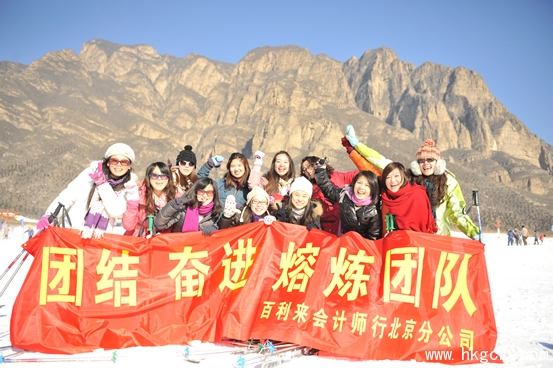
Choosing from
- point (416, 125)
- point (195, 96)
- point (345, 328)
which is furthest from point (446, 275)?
point (195, 96)

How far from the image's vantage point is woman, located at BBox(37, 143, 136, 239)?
14.6ft

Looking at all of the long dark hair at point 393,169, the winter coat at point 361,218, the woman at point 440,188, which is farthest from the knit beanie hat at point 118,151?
the woman at point 440,188

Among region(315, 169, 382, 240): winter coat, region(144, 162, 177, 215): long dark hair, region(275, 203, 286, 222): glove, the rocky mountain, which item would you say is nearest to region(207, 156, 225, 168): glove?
region(144, 162, 177, 215): long dark hair

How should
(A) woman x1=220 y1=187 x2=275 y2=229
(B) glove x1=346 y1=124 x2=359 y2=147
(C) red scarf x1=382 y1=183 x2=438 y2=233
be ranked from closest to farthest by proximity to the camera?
(C) red scarf x1=382 y1=183 x2=438 y2=233 → (A) woman x1=220 y1=187 x2=275 y2=229 → (B) glove x1=346 y1=124 x2=359 y2=147

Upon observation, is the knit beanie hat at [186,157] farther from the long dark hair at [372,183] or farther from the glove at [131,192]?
the long dark hair at [372,183]

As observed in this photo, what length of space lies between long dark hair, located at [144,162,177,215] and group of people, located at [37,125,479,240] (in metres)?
0.01

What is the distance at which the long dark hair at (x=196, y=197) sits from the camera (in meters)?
4.82

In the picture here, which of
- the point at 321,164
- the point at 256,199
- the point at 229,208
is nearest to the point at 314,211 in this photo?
the point at 321,164

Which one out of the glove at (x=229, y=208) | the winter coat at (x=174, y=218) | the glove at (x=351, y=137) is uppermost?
the glove at (x=351, y=137)

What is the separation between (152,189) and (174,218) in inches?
22.5

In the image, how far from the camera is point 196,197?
16.2 feet

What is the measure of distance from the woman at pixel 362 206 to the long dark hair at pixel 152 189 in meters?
2.15

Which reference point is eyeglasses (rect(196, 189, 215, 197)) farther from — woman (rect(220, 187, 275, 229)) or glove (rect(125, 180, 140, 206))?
glove (rect(125, 180, 140, 206))

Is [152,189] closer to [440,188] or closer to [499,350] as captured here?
[440,188]
